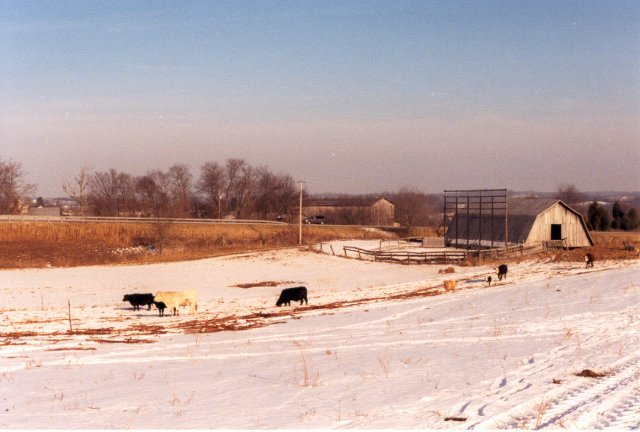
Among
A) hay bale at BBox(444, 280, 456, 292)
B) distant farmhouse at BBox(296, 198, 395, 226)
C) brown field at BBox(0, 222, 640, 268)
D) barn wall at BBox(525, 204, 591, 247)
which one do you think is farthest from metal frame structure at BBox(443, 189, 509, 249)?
distant farmhouse at BBox(296, 198, 395, 226)

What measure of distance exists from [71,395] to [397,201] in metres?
131

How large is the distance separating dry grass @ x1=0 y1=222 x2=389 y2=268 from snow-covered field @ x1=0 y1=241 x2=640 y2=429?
30.2m

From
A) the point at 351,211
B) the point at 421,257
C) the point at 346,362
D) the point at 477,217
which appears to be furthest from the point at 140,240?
the point at 346,362

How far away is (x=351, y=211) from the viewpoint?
127m

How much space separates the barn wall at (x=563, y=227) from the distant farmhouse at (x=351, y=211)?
6277 centimetres

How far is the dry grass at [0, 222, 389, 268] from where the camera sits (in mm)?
60531

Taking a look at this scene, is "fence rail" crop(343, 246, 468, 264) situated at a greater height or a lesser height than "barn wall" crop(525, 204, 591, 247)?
lesser

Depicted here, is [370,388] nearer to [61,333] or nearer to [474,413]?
[474,413]

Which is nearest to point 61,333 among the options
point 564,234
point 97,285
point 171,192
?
point 97,285

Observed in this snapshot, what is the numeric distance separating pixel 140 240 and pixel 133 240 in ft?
2.57

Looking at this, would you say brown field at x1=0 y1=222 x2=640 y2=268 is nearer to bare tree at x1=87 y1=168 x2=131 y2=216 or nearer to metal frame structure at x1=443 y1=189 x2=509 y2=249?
metal frame structure at x1=443 y1=189 x2=509 y2=249

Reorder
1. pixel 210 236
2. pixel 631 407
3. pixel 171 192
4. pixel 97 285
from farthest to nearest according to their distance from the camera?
pixel 171 192 → pixel 210 236 → pixel 97 285 → pixel 631 407

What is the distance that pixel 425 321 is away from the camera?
20812 mm

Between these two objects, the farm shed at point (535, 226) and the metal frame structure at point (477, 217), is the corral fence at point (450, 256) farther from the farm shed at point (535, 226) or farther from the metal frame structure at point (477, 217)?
the metal frame structure at point (477, 217)
